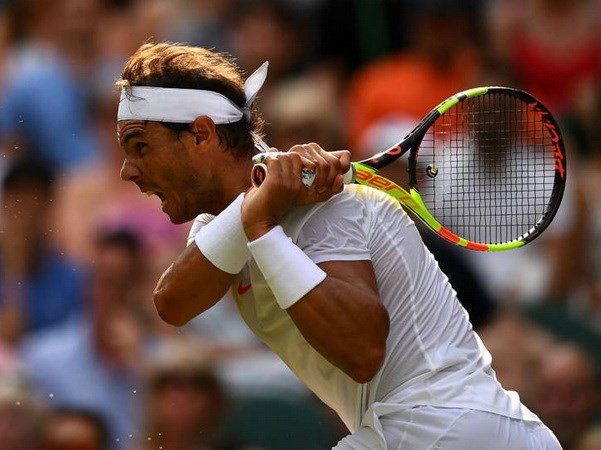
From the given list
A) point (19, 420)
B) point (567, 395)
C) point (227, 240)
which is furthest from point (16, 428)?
point (227, 240)

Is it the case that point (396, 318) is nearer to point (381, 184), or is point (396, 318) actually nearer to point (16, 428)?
point (381, 184)

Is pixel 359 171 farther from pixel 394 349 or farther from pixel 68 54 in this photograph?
pixel 68 54

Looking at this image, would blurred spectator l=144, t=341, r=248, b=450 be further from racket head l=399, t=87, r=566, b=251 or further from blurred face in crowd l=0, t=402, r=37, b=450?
racket head l=399, t=87, r=566, b=251

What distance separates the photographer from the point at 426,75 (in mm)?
8867

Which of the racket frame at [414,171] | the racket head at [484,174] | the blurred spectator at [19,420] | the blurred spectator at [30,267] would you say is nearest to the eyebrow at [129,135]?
the racket frame at [414,171]

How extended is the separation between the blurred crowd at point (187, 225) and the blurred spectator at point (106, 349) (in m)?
0.01

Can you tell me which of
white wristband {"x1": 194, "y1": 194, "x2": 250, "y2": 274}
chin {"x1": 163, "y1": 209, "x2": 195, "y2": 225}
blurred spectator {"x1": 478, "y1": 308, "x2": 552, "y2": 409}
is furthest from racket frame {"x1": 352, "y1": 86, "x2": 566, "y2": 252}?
blurred spectator {"x1": 478, "y1": 308, "x2": 552, "y2": 409}

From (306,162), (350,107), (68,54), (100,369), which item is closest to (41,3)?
(68,54)

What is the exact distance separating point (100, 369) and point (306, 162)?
148 inches

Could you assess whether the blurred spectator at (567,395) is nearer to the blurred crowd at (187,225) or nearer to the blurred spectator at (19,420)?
the blurred crowd at (187,225)

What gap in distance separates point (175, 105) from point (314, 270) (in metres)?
0.76

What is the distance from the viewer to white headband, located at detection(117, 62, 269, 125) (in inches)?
173

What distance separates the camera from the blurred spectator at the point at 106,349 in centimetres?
744

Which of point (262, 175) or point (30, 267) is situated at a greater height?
point (262, 175)
